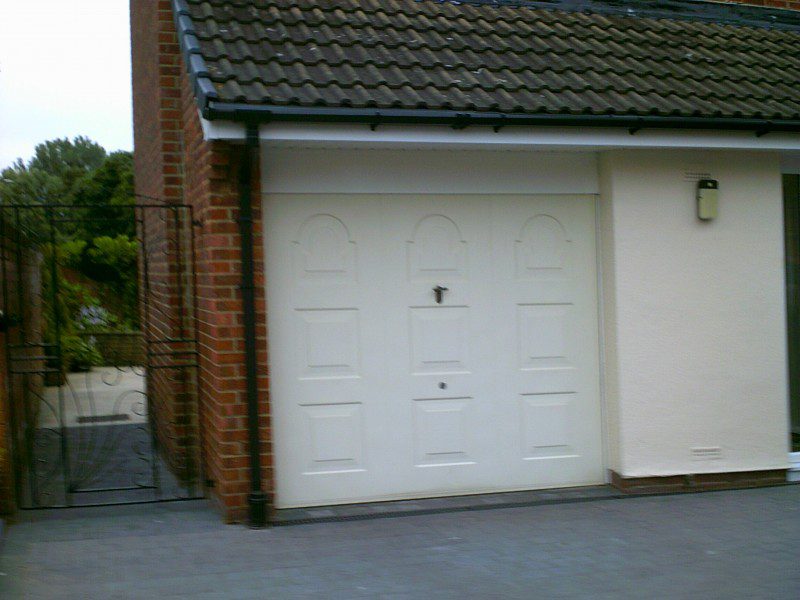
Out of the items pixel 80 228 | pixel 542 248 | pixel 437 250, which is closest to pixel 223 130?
pixel 437 250

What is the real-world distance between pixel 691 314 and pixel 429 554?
309cm

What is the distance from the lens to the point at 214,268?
21.6 ft

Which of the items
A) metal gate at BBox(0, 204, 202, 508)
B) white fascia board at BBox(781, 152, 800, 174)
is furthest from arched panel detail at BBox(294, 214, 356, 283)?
white fascia board at BBox(781, 152, 800, 174)

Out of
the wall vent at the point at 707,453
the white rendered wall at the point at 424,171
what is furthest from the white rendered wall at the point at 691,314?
the white rendered wall at the point at 424,171

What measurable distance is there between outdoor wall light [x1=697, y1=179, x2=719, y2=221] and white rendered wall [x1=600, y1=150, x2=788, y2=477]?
86 mm

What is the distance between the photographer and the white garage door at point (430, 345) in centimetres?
696

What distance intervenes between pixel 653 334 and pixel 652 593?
2.64 meters

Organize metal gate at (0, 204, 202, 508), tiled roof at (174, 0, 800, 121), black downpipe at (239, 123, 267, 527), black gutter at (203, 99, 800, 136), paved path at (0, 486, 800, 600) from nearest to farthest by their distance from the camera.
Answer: paved path at (0, 486, 800, 600)
black gutter at (203, 99, 800, 136)
black downpipe at (239, 123, 267, 527)
tiled roof at (174, 0, 800, 121)
metal gate at (0, 204, 202, 508)

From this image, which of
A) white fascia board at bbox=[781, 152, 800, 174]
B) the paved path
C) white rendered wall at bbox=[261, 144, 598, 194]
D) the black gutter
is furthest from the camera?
white fascia board at bbox=[781, 152, 800, 174]

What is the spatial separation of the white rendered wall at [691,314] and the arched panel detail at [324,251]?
6.94 feet

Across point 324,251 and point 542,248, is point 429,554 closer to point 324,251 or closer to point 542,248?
point 324,251

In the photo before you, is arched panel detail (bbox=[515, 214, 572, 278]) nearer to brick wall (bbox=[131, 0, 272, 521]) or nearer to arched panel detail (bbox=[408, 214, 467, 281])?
arched panel detail (bbox=[408, 214, 467, 281])

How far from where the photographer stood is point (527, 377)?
24.5 ft

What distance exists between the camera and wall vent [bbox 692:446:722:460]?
757cm
